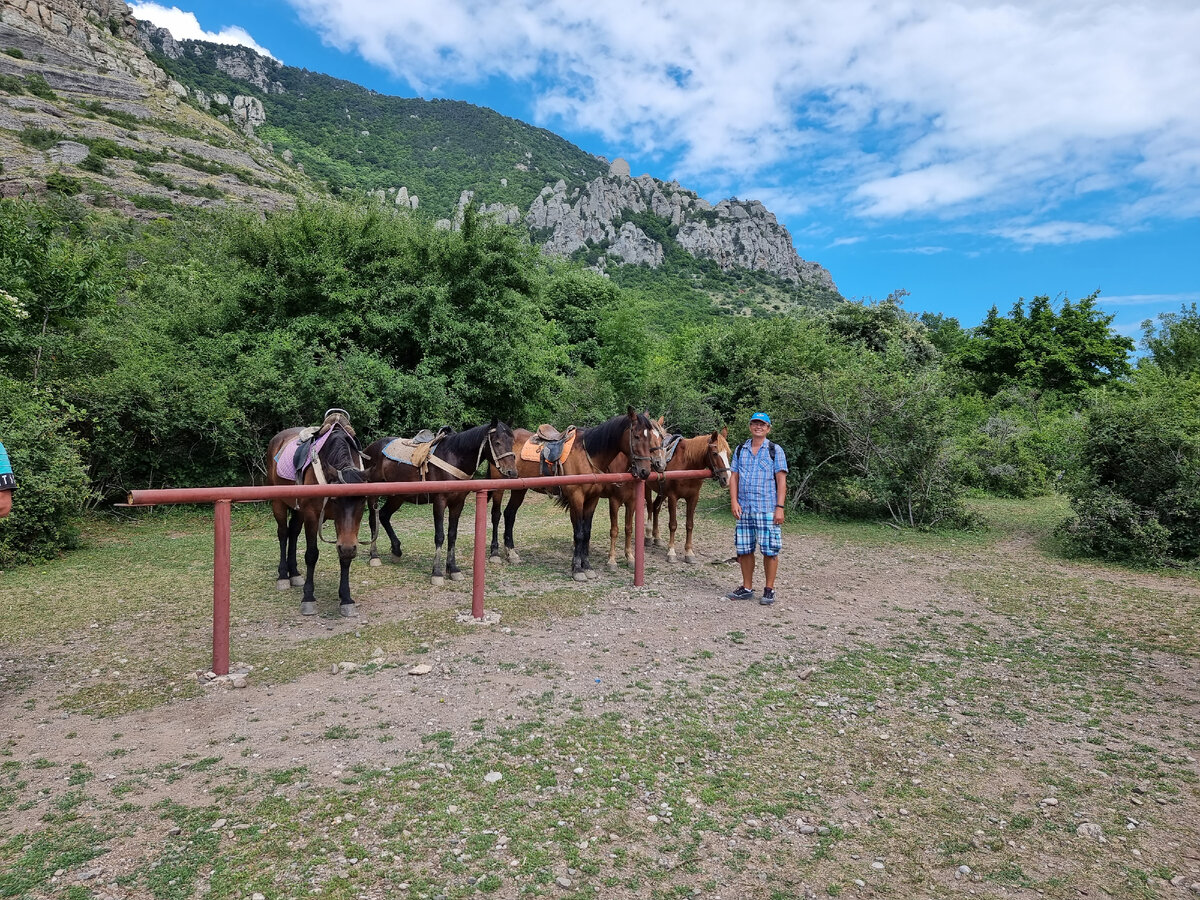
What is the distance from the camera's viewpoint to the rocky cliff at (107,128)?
4744cm

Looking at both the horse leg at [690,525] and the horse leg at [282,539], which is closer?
the horse leg at [282,539]

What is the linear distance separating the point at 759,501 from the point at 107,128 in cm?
8367

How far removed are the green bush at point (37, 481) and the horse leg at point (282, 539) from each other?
11.4 feet

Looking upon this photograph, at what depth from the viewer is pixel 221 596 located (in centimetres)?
412

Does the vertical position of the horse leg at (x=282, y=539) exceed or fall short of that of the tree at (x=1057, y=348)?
it falls short

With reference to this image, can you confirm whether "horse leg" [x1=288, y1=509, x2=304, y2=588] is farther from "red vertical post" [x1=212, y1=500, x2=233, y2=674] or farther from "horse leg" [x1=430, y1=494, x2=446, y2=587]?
"red vertical post" [x1=212, y1=500, x2=233, y2=674]

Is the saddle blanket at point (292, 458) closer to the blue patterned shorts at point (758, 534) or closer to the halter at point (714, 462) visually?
the blue patterned shorts at point (758, 534)

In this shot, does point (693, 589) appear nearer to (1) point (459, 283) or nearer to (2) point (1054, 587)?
(2) point (1054, 587)

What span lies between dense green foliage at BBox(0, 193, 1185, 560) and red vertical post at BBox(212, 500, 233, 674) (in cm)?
531

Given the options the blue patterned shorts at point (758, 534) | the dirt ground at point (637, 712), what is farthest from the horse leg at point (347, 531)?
the blue patterned shorts at point (758, 534)

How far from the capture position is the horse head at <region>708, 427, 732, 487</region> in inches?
309

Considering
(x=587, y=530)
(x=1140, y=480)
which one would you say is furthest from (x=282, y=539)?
(x=1140, y=480)

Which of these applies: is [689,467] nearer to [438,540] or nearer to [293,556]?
[438,540]

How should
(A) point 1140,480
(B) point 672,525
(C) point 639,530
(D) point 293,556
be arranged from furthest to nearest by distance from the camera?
(B) point 672,525 < (A) point 1140,480 < (C) point 639,530 < (D) point 293,556
